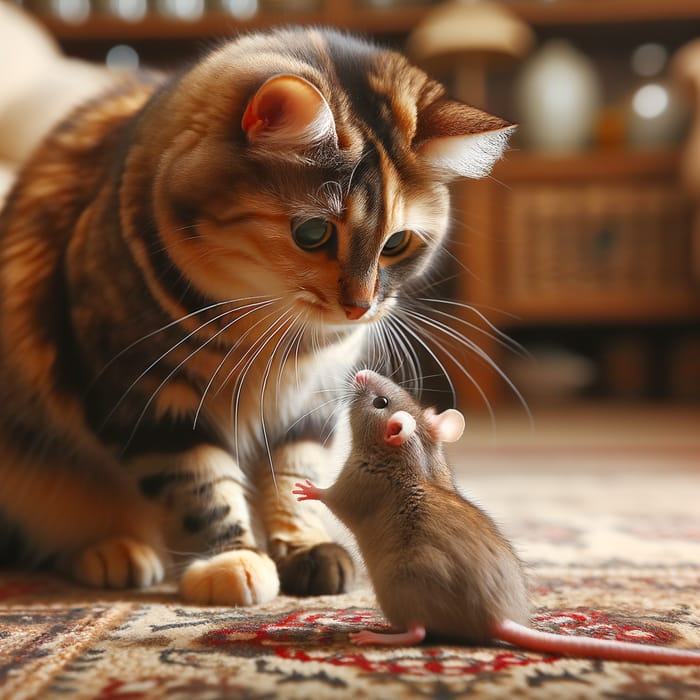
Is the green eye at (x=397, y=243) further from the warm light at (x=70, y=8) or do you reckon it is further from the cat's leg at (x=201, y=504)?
the warm light at (x=70, y=8)

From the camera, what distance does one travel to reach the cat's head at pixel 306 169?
980mm

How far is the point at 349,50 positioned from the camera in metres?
1.14

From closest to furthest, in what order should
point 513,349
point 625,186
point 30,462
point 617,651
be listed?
1. point 617,651
2. point 30,462
3. point 625,186
4. point 513,349

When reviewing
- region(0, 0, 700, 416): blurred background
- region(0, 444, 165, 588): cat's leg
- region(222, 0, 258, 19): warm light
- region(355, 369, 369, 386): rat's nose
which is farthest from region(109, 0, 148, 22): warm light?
region(355, 369, 369, 386): rat's nose

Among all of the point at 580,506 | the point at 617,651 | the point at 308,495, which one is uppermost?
the point at 580,506

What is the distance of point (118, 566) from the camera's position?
113 centimetres

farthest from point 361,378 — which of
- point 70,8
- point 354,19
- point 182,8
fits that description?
point 70,8

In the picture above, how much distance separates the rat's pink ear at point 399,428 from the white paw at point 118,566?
45 cm

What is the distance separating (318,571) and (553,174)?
2535 mm

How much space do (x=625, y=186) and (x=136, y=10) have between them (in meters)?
2.12

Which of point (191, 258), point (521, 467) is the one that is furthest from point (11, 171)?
point (521, 467)

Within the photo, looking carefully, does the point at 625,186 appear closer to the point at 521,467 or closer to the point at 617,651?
the point at 521,467

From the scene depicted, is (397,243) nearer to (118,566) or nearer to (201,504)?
(201,504)

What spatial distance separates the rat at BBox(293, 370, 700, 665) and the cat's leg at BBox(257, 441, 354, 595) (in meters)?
0.17
